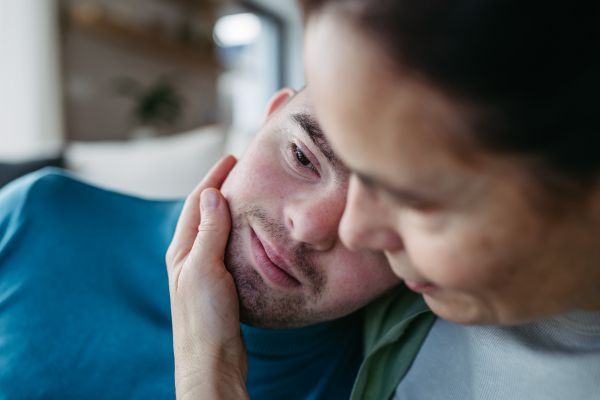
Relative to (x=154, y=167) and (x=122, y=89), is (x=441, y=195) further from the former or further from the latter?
(x=122, y=89)

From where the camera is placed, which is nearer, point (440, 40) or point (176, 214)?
point (440, 40)

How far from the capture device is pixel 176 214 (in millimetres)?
→ 1004

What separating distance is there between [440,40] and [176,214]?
0.84 metres

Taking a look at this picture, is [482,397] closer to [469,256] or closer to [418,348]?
[418,348]

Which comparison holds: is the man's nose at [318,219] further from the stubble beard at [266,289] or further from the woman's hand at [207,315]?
the woman's hand at [207,315]

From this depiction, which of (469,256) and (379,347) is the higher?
(469,256)

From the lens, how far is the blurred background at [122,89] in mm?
1862

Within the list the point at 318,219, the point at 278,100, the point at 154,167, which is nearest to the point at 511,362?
the point at 318,219

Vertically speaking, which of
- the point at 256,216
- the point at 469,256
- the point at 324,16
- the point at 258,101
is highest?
the point at 324,16

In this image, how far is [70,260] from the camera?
0.87 meters

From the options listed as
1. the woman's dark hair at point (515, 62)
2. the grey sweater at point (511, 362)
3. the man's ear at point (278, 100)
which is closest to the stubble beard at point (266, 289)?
the grey sweater at point (511, 362)

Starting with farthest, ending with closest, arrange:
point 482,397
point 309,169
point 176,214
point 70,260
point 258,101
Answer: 1. point 258,101
2. point 176,214
3. point 70,260
4. point 309,169
5. point 482,397

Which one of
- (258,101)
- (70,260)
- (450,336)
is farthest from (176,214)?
(258,101)

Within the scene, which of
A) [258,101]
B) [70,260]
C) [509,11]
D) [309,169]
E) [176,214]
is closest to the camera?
[509,11]
